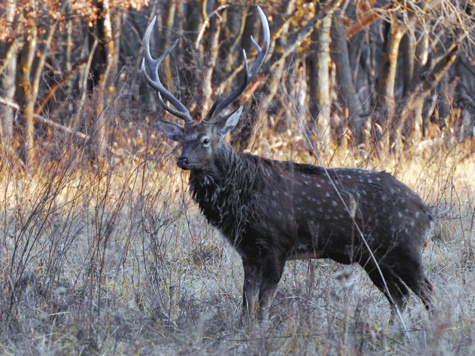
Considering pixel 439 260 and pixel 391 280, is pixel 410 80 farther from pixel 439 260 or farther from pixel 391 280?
pixel 391 280

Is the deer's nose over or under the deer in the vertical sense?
over

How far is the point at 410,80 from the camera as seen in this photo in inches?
570

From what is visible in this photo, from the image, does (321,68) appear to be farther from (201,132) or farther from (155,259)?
(155,259)

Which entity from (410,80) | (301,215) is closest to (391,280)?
(301,215)

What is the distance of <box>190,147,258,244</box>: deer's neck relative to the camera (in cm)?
519

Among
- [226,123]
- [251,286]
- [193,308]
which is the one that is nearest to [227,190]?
[226,123]

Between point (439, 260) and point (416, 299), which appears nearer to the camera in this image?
point (416, 299)

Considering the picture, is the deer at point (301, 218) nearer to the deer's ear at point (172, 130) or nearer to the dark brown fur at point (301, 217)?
the dark brown fur at point (301, 217)


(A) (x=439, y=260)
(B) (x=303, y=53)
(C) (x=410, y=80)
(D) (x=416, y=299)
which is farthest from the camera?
(C) (x=410, y=80)

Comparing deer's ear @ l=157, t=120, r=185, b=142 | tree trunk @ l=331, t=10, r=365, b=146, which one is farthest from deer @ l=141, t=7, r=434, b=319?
tree trunk @ l=331, t=10, r=365, b=146

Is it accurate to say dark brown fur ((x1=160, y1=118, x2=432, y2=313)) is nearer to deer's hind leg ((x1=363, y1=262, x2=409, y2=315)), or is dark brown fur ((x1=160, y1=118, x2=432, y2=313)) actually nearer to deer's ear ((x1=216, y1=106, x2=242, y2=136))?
deer's hind leg ((x1=363, y1=262, x2=409, y2=315))

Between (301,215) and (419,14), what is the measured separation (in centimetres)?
657

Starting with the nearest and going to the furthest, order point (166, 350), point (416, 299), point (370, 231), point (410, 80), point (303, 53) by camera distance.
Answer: point (166, 350) → point (370, 231) → point (416, 299) → point (303, 53) → point (410, 80)

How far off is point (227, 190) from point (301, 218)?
1.92ft
